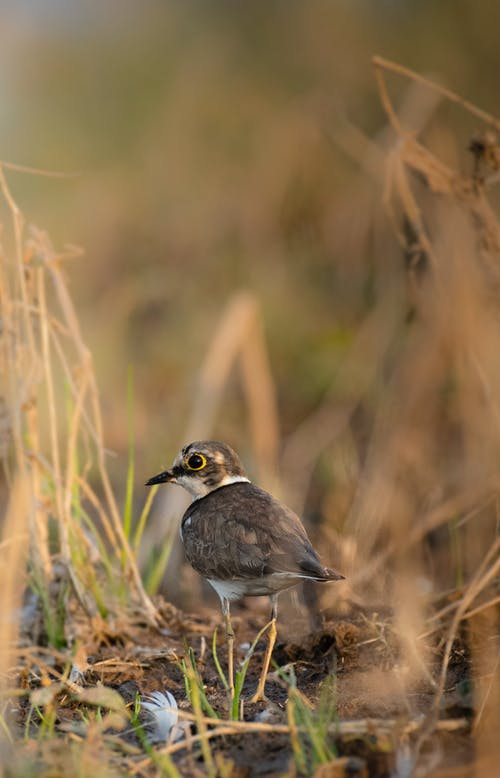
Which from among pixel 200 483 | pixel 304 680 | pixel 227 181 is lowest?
pixel 304 680

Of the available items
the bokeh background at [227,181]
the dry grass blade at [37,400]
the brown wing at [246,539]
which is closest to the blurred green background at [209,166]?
the bokeh background at [227,181]

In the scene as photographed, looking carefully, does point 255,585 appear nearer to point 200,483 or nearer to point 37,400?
point 200,483

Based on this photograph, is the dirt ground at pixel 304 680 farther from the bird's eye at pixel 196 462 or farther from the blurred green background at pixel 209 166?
the blurred green background at pixel 209 166

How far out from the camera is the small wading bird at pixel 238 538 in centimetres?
418

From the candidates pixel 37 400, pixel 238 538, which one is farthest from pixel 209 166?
pixel 238 538

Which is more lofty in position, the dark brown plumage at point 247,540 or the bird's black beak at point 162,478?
the bird's black beak at point 162,478

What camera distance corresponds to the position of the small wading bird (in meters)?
4.18

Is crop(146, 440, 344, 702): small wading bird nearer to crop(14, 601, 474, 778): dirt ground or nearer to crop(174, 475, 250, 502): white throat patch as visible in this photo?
crop(174, 475, 250, 502): white throat patch

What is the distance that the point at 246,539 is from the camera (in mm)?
4324

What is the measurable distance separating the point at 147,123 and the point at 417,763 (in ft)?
31.5

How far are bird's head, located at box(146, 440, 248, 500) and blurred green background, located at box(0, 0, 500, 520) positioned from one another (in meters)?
2.53

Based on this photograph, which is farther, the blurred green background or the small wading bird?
the blurred green background

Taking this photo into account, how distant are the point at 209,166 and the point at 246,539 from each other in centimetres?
744

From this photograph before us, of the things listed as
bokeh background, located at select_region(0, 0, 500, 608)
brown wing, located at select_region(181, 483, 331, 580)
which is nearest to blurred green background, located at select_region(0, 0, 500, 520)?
bokeh background, located at select_region(0, 0, 500, 608)
